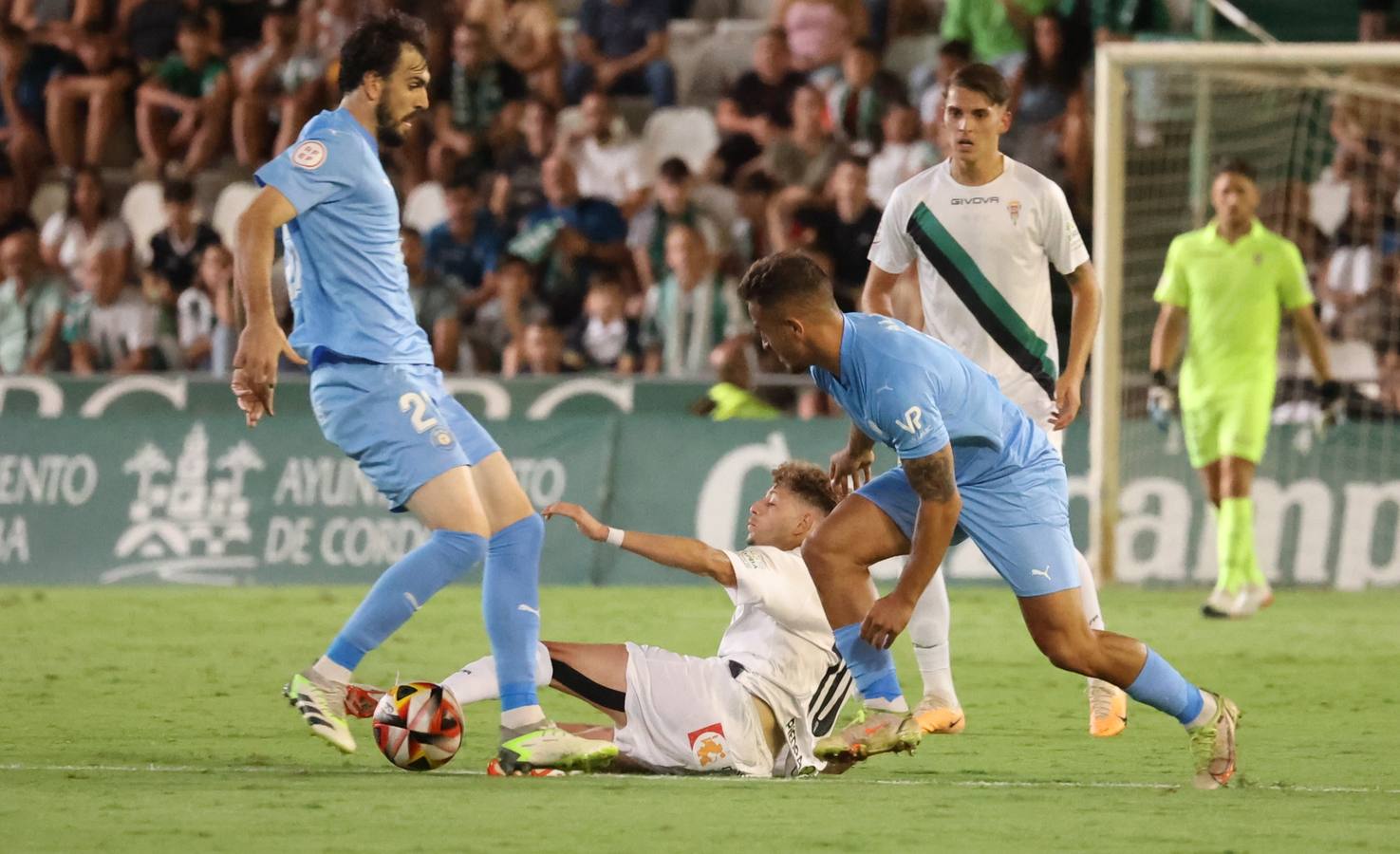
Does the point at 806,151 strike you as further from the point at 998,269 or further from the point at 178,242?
the point at 998,269

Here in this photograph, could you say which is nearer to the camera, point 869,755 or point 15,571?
point 869,755

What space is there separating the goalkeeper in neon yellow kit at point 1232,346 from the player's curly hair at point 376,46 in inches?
270

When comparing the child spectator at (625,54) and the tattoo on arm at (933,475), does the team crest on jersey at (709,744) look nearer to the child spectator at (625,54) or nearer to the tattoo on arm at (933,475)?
the tattoo on arm at (933,475)

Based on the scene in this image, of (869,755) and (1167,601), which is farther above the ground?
(869,755)

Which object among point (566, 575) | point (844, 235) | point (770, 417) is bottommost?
point (566, 575)

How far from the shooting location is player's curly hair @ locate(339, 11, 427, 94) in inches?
276

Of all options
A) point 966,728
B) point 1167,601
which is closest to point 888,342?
point 966,728

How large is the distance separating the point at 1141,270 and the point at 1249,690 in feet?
25.2

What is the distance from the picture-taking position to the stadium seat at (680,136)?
1795cm

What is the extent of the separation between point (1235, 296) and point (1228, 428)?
Answer: 2.57 feet

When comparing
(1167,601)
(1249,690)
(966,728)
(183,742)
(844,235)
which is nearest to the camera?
(183,742)

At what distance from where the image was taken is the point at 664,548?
21.6ft

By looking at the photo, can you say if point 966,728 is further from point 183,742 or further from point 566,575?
point 566,575

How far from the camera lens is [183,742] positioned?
7.48 meters
